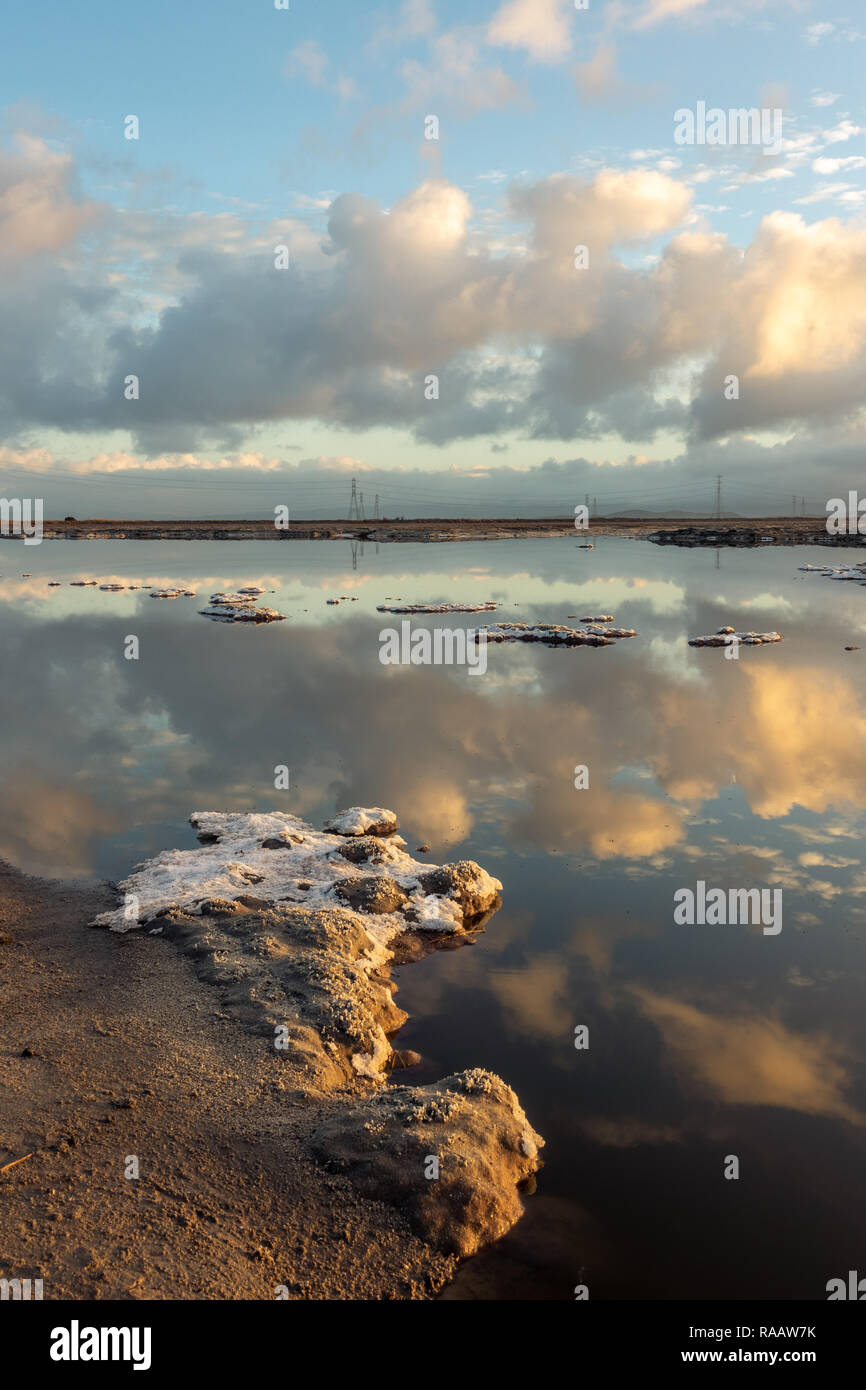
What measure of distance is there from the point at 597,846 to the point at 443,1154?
10.3 m

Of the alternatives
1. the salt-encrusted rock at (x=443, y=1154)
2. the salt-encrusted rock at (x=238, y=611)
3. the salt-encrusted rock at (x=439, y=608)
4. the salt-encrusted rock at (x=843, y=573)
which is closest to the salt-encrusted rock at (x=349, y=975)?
the salt-encrusted rock at (x=443, y=1154)

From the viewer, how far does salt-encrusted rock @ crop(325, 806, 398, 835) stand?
59.6 ft

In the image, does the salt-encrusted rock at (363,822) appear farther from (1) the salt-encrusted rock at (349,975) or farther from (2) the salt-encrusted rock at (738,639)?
(2) the salt-encrusted rock at (738,639)

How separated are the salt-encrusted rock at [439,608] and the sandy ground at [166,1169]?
43456 mm

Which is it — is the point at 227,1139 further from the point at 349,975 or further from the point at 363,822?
the point at 363,822

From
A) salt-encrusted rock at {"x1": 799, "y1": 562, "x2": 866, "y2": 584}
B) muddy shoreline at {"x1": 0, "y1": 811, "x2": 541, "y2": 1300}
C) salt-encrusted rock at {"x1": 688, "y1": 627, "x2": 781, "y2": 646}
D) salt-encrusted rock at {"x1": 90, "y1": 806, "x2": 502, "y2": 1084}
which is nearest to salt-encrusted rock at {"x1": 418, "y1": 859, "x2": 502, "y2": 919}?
salt-encrusted rock at {"x1": 90, "y1": 806, "x2": 502, "y2": 1084}

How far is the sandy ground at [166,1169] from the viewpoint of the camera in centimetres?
→ 702

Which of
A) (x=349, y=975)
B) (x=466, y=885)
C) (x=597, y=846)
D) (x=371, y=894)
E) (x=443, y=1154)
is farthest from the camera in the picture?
(x=597, y=846)

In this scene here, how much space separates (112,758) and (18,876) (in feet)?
28.2

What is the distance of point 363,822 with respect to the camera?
60.2ft

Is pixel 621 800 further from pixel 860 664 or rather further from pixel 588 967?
pixel 860 664

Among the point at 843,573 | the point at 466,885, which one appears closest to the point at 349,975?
the point at 466,885

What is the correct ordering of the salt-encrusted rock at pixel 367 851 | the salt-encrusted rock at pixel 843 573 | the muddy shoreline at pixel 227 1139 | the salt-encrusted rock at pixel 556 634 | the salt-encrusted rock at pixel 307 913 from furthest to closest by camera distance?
the salt-encrusted rock at pixel 843 573 < the salt-encrusted rock at pixel 556 634 < the salt-encrusted rock at pixel 367 851 < the salt-encrusted rock at pixel 307 913 < the muddy shoreline at pixel 227 1139

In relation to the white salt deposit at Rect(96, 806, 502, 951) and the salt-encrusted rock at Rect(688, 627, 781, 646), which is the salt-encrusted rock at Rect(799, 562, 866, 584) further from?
the white salt deposit at Rect(96, 806, 502, 951)
